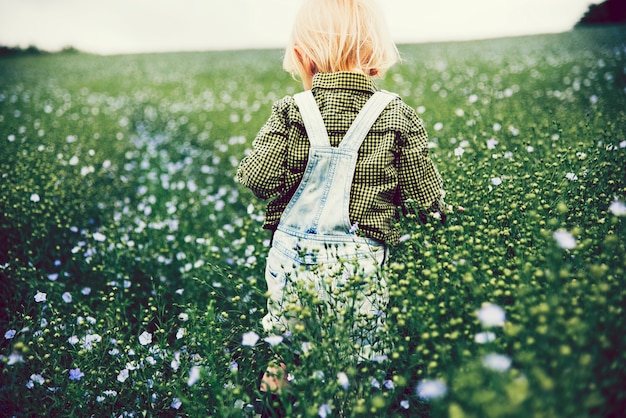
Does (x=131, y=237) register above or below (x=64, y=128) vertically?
below

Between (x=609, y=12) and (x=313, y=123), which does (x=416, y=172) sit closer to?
Result: (x=313, y=123)

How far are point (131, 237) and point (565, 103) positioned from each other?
484 centimetres

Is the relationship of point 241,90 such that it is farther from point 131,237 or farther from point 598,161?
point 598,161

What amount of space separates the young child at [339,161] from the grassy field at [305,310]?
18 centimetres

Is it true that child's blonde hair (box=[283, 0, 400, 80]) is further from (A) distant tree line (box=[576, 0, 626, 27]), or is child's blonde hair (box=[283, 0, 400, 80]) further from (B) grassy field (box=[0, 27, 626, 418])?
(A) distant tree line (box=[576, 0, 626, 27])

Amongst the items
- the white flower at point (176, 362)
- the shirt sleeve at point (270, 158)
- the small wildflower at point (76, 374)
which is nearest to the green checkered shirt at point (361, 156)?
the shirt sleeve at point (270, 158)

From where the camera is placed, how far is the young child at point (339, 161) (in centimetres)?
193

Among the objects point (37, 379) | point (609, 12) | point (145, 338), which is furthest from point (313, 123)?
point (609, 12)

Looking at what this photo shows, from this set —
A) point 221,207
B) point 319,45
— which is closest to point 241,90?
point 221,207

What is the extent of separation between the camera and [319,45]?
6.68 ft

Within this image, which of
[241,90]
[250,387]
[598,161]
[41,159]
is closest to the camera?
[250,387]

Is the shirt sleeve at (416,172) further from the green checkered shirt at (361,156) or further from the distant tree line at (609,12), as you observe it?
the distant tree line at (609,12)

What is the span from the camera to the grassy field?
137cm

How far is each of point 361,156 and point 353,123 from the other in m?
0.15
